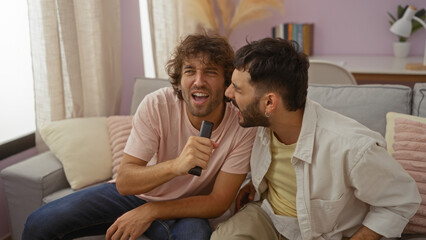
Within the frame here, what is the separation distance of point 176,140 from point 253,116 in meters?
0.36

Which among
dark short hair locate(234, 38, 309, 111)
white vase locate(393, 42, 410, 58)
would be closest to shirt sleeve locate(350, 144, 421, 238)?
dark short hair locate(234, 38, 309, 111)

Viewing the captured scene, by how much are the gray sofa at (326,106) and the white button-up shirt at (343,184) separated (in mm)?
460

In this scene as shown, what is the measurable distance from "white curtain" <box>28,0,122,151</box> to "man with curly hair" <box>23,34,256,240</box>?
27.9 inches

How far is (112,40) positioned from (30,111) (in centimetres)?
60

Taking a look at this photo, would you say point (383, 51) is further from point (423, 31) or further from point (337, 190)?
point (337, 190)

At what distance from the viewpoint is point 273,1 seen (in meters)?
3.11

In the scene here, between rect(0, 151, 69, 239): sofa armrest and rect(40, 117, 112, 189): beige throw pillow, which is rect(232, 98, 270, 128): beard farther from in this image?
rect(0, 151, 69, 239): sofa armrest

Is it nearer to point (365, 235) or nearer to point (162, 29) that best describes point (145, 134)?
point (365, 235)

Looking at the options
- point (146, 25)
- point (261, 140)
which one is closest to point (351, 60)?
point (146, 25)

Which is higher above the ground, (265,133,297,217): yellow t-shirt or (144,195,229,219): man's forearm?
(265,133,297,217): yellow t-shirt

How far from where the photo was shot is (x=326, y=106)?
181 cm

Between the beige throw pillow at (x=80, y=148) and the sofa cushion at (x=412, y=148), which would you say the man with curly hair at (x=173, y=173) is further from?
the sofa cushion at (x=412, y=148)

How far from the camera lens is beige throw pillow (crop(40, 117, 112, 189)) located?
73.9 inches

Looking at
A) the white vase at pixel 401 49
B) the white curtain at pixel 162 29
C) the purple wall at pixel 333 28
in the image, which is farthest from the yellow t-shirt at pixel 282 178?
the white vase at pixel 401 49
